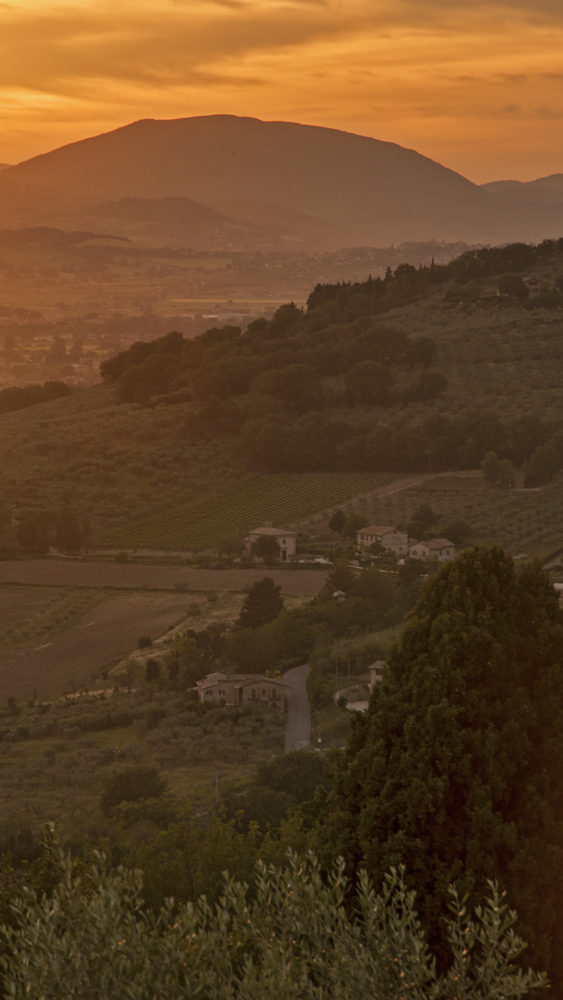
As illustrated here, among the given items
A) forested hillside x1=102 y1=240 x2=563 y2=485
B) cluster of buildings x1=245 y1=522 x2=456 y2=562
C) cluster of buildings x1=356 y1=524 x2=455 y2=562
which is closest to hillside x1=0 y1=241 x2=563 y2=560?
forested hillside x1=102 y1=240 x2=563 y2=485

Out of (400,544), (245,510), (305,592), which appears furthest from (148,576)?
(245,510)

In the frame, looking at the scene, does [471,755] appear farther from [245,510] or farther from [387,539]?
[245,510]

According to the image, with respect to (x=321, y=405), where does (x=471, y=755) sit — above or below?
above

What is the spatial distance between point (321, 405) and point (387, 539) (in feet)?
58.0

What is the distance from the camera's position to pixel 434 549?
40906 mm

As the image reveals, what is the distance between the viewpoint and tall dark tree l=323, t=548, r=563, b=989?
10.3 m

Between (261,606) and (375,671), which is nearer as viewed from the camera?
(375,671)

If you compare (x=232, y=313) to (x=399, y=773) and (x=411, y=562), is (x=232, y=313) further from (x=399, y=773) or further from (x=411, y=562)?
(x=399, y=773)

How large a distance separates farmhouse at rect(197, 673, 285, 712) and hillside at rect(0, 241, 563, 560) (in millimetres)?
16987

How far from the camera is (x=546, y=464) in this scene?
49.8m

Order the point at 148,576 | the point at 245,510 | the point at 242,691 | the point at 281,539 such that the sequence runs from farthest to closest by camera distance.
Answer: the point at 245,510, the point at 281,539, the point at 148,576, the point at 242,691

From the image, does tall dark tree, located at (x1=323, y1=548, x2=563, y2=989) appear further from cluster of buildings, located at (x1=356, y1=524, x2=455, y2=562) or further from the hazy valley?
cluster of buildings, located at (x1=356, y1=524, x2=455, y2=562)

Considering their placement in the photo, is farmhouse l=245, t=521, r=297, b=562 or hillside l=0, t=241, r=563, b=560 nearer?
farmhouse l=245, t=521, r=297, b=562

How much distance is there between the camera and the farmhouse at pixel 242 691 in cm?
2769
